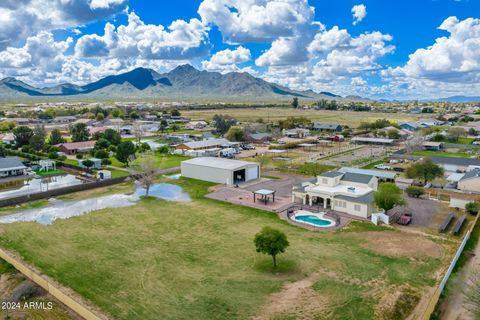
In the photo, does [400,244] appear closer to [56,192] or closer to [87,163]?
[56,192]

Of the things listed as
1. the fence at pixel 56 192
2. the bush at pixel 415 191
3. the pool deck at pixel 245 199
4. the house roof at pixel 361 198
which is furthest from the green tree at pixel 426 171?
the fence at pixel 56 192

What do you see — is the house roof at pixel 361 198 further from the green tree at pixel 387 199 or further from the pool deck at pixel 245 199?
the pool deck at pixel 245 199

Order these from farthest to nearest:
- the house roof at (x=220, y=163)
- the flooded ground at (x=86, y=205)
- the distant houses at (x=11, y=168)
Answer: the distant houses at (x=11, y=168) < the house roof at (x=220, y=163) < the flooded ground at (x=86, y=205)

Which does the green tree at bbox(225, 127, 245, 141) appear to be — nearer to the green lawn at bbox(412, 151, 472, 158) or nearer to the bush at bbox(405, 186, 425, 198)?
the green lawn at bbox(412, 151, 472, 158)

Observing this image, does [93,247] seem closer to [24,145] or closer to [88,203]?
[88,203]

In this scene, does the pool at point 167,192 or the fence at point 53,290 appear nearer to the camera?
the fence at point 53,290

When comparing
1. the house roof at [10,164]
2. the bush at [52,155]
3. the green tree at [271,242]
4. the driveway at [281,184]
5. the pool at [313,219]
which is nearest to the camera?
the green tree at [271,242]

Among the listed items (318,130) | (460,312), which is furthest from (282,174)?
(318,130)

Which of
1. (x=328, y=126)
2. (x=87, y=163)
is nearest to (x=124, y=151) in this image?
(x=87, y=163)
